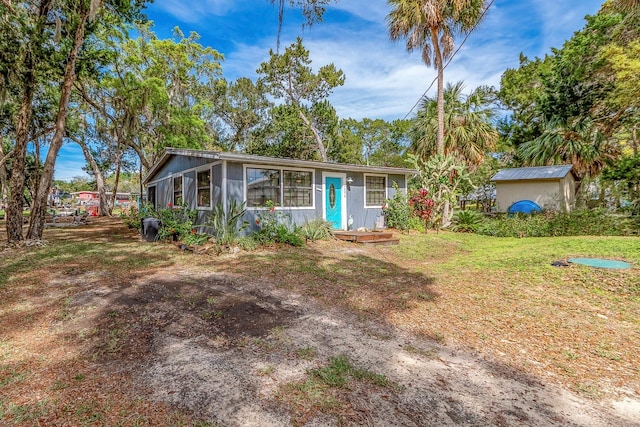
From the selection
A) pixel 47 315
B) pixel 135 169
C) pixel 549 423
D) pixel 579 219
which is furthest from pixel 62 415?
pixel 135 169

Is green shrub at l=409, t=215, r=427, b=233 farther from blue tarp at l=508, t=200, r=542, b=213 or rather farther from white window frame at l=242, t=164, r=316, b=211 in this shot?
blue tarp at l=508, t=200, r=542, b=213

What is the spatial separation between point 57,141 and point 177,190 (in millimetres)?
3682

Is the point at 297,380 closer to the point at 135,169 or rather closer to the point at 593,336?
the point at 593,336

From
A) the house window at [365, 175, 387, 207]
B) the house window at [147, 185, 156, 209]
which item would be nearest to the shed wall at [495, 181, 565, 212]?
the house window at [365, 175, 387, 207]

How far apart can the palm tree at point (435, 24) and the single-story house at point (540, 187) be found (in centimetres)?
422

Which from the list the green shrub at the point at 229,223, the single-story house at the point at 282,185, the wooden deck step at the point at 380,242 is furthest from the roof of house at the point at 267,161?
the wooden deck step at the point at 380,242

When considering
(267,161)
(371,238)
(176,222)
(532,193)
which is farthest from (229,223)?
(532,193)

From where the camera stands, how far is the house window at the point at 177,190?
11406 mm

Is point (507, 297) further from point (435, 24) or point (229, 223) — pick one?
point (435, 24)

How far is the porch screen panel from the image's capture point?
38.4 ft

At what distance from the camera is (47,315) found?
3797 mm

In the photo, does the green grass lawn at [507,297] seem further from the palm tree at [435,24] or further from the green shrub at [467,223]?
the palm tree at [435,24]

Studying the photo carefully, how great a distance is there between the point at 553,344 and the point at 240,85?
25447 millimetres

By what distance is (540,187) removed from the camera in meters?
13.8
